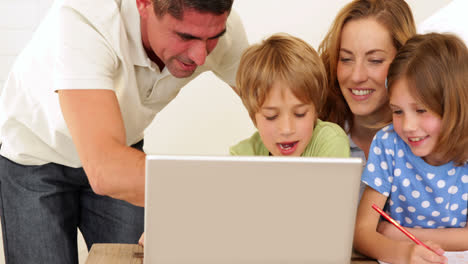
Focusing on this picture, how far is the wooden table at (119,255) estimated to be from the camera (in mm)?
1018

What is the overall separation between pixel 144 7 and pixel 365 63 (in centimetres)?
64

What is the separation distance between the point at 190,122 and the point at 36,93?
5.21ft

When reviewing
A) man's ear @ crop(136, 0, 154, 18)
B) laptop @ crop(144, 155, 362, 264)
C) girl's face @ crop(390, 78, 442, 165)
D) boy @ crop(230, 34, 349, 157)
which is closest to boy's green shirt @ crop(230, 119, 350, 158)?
boy @ crop(230, 34, 349, 157)

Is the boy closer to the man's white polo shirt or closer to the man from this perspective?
the man

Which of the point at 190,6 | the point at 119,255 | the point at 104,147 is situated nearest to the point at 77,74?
the point at 104,147

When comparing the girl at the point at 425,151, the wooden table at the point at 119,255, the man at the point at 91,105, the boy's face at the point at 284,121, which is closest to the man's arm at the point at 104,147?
the man at the point at 91,105

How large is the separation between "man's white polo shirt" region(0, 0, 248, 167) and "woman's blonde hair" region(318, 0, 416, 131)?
11.7 inches

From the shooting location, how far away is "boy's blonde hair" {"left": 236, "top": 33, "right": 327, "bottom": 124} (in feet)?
4.66

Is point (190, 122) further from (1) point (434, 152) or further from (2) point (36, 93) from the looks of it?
(1) point (434, 152)

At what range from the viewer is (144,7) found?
1.41 m

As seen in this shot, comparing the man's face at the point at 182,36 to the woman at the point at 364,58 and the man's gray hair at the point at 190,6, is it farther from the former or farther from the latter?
the woman at the point at 364,58

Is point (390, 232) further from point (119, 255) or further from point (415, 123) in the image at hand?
point (119, 255)

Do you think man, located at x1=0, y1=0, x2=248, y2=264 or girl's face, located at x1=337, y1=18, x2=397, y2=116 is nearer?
man, located at x1=0, y1=0, x2=248, y2=264

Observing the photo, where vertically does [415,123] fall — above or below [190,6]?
below
